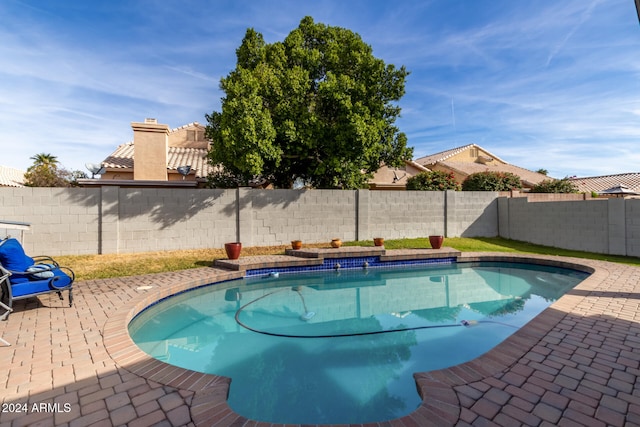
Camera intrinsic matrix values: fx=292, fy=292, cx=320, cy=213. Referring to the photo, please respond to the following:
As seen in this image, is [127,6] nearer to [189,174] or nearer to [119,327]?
[189,174]

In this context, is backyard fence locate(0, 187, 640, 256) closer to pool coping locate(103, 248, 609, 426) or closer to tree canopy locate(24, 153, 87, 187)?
pool coping locate(103, 248, 609, 426)

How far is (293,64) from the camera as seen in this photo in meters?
12.6

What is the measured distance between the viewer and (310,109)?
12.2 metres

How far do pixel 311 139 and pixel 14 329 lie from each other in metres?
9.63

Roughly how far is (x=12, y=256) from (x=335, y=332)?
5.66 meters

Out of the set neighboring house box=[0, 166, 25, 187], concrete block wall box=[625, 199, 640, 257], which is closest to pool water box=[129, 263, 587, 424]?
concrete block wall box=[625, 199, 640, 257]

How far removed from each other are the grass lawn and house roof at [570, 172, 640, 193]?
57.7 feet

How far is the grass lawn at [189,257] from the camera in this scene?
8.70 meters

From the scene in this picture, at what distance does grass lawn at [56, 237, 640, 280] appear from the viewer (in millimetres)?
8695

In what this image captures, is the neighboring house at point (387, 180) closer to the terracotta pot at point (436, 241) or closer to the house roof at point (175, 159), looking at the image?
the terracotta pot at point (436, 241)

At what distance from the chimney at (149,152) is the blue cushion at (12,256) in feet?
39.6

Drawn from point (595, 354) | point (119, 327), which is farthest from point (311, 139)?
point (595, 354)

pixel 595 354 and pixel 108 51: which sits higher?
pixel 108 51

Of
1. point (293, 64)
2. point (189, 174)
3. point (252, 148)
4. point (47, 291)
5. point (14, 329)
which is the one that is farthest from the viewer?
point (189, 174)
